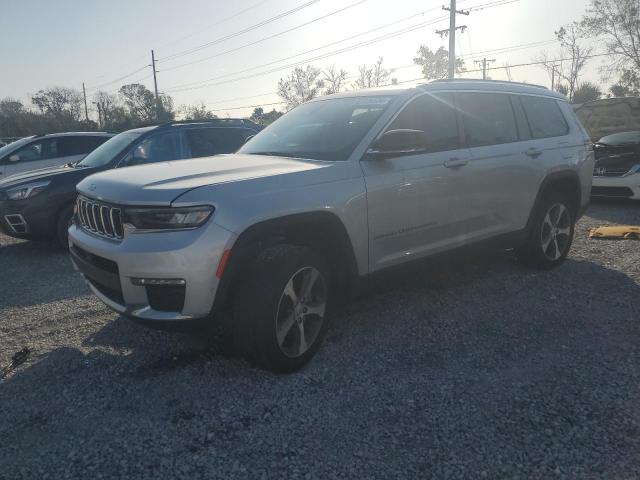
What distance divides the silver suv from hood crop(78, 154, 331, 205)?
0.5 inches

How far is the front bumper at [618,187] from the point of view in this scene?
8836 mm

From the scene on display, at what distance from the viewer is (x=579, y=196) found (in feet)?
18.5

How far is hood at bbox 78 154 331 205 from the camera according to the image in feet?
9.66

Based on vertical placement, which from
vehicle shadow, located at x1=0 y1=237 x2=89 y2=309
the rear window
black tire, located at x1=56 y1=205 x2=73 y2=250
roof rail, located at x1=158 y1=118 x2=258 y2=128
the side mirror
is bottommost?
vehicle shadow, located at x1=0 y1=237 x2=89 y2=309

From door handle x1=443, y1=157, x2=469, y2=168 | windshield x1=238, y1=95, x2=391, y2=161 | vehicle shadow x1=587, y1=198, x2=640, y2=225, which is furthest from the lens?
vehicle shadow x1=587, y1=198, x2=640, y2=225

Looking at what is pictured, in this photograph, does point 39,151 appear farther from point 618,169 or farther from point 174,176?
point 618,169

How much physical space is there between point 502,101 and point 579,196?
1.56m

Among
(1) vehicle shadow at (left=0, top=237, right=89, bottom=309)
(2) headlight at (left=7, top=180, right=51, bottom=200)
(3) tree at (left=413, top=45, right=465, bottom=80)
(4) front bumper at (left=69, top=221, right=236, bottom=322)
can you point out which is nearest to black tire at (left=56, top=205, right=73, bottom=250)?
(1) vehicle shadow at (left=0, top=237, right=89, bottom=309)

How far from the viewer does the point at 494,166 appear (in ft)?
15.0

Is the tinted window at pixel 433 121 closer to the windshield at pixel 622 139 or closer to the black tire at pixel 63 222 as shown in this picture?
the black tire at pixel 63 222

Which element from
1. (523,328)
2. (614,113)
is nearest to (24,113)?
(614,113)

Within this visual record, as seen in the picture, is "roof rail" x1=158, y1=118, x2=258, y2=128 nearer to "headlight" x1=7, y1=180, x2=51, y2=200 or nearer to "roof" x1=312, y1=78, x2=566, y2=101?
"headlight" x1=7, y1=180, x2=51, y2=200

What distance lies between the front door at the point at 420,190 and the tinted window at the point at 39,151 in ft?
28.5

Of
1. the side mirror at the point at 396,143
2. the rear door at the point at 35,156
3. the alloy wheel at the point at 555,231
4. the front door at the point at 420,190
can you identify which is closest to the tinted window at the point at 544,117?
Result: the alloy wheel at the point at 555,231
